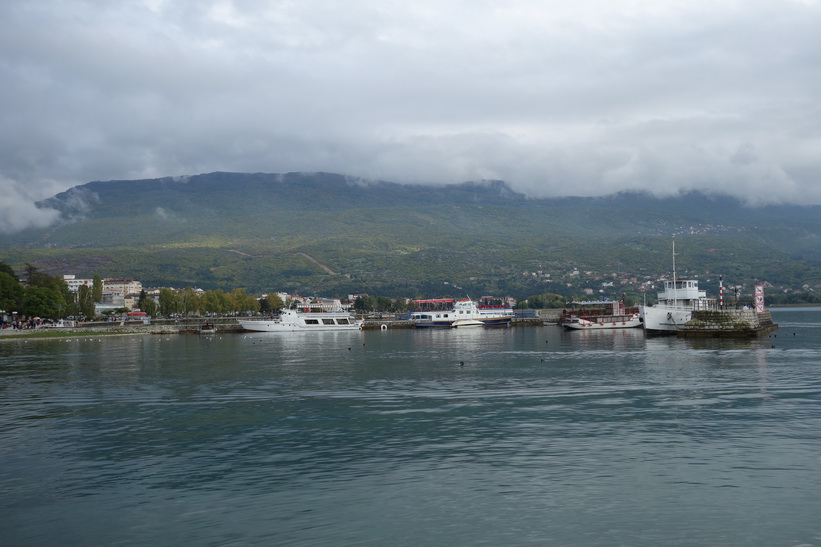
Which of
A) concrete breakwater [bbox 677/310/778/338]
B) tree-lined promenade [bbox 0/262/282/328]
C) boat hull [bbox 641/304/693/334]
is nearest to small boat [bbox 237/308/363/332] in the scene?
tree-lined promenade [bbox 0/262/282/328]

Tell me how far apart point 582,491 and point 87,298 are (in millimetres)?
146127

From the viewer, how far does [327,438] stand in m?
22.6

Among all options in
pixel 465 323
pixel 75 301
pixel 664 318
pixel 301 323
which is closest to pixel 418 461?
pixel 664 318

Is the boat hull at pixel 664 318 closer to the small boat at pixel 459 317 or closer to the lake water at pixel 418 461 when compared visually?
the lake water at pixel 418 461

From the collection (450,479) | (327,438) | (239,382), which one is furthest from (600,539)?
(239,382)

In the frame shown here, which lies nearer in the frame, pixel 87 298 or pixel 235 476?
pixel 235 476

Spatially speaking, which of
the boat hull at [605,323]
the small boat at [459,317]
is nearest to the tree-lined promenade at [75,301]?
the small boat at [459,317]

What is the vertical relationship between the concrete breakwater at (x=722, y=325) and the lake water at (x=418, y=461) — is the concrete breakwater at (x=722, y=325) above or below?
above

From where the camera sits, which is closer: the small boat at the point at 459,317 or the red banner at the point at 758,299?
the red banner at the point at 758,299

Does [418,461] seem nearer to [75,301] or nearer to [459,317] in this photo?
[459,317]

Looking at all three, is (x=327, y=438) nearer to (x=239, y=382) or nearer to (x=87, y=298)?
(x=239, y=382)

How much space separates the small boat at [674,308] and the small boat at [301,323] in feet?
209

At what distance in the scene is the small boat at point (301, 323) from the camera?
125 m

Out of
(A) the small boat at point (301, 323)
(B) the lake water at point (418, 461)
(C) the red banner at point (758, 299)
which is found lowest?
(B) the lake water at point (418, 461)
